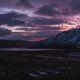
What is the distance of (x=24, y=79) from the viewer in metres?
31.1

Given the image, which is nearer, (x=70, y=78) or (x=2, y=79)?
(x=2, y=79)

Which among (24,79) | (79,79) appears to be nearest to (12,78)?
(24,79)

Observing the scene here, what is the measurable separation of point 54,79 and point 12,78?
4.38 meters

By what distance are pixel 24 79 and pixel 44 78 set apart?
2.36 meters

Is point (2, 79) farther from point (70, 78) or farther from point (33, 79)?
point (70, 78)

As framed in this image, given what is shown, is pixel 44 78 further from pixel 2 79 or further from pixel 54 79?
pixel 2 79

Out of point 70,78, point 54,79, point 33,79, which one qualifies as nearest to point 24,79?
point 33,79

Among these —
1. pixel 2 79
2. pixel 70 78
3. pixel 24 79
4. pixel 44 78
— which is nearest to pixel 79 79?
pixel 70 78

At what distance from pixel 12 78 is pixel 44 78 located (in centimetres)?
337

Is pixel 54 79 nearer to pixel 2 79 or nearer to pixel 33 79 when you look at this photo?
pixel 33 79

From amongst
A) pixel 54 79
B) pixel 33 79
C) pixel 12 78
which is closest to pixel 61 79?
pixel 54 79

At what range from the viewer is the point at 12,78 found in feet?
105

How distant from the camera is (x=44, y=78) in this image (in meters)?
32.3

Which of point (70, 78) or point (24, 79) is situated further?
point (70, 78)
